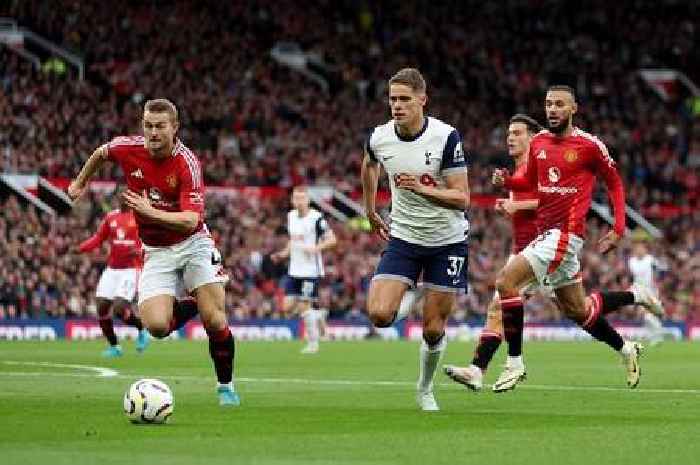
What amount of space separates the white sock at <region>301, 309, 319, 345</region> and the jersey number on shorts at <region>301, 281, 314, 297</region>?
53cm

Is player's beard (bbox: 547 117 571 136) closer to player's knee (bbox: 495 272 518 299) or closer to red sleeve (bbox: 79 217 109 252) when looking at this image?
player's knee (bbox: 495 272 518 299)

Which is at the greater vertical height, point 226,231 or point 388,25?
point 388,25

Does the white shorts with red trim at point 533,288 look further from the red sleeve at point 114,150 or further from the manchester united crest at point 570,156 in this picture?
the red sleeve at point 114,150

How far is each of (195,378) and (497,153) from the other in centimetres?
3104

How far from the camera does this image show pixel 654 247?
47.8 metres

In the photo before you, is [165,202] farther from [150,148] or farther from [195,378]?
[195,378]

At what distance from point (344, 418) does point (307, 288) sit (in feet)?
56.7

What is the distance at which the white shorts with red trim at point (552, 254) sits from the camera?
53.7ft

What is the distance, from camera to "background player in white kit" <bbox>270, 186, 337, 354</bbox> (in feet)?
96.6

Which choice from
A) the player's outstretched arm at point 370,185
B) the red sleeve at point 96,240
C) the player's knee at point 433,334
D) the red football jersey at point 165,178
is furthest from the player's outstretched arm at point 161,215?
the red sleeve at point 96,240

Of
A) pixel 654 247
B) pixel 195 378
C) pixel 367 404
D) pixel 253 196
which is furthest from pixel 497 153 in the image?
pixel 367 404

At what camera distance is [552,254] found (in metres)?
16.4

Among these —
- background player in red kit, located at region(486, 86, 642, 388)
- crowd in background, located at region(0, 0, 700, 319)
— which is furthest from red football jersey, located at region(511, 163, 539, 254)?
crowd in background, located at region(0, 0, 700, 319)

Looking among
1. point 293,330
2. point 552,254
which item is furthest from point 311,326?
point 552,254
